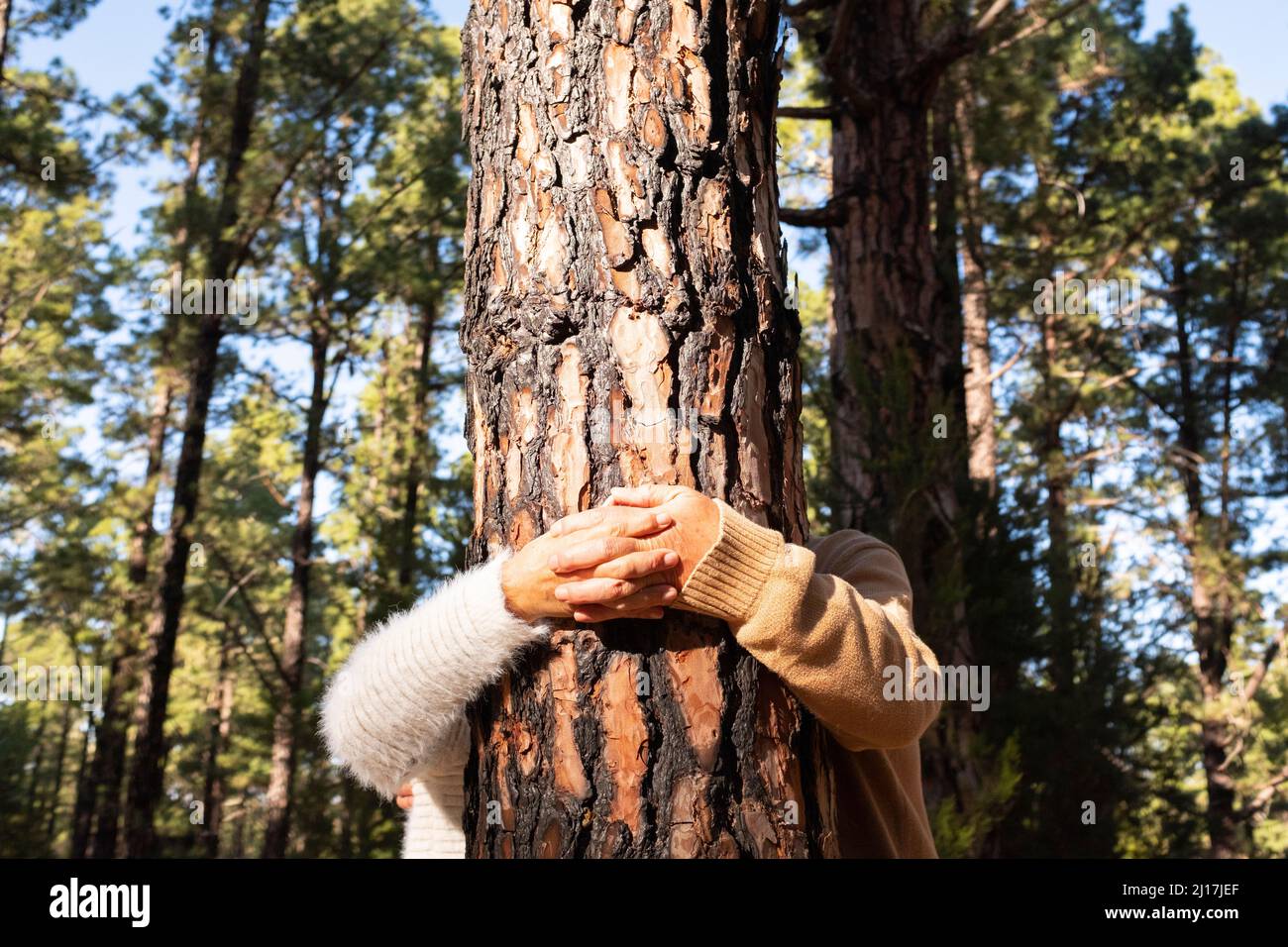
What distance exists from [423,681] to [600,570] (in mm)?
426

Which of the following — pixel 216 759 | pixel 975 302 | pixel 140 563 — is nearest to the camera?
pixel 975 302

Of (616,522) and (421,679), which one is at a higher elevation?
(616,522)

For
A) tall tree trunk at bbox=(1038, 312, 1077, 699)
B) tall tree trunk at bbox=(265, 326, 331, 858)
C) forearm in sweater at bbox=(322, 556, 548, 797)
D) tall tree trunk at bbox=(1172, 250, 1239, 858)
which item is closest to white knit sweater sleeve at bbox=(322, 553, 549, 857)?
forearm in sweater at bbox=(322, 556, 548, 797)

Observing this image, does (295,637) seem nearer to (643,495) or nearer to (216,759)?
(216,759)

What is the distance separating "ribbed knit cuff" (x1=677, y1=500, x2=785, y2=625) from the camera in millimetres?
1751

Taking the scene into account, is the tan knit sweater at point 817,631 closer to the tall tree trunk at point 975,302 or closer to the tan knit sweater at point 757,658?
the tan knit sweater at point 757,658

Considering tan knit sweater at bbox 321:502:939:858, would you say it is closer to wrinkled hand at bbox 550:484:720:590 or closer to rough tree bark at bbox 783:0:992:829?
wrinkled hand at bbox 550:484:720:590

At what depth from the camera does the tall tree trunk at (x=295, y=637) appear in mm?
11570

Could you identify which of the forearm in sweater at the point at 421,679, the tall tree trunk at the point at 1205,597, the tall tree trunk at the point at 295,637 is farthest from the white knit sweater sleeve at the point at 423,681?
the tall tree trunk at the point at 1205,597

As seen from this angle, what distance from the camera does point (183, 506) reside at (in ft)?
39.0

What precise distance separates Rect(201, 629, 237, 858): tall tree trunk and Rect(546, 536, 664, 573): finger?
12.5 m

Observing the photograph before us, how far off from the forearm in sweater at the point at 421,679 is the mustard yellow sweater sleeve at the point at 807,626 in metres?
0.33

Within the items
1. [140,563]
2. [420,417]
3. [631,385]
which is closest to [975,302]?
[420,417]
